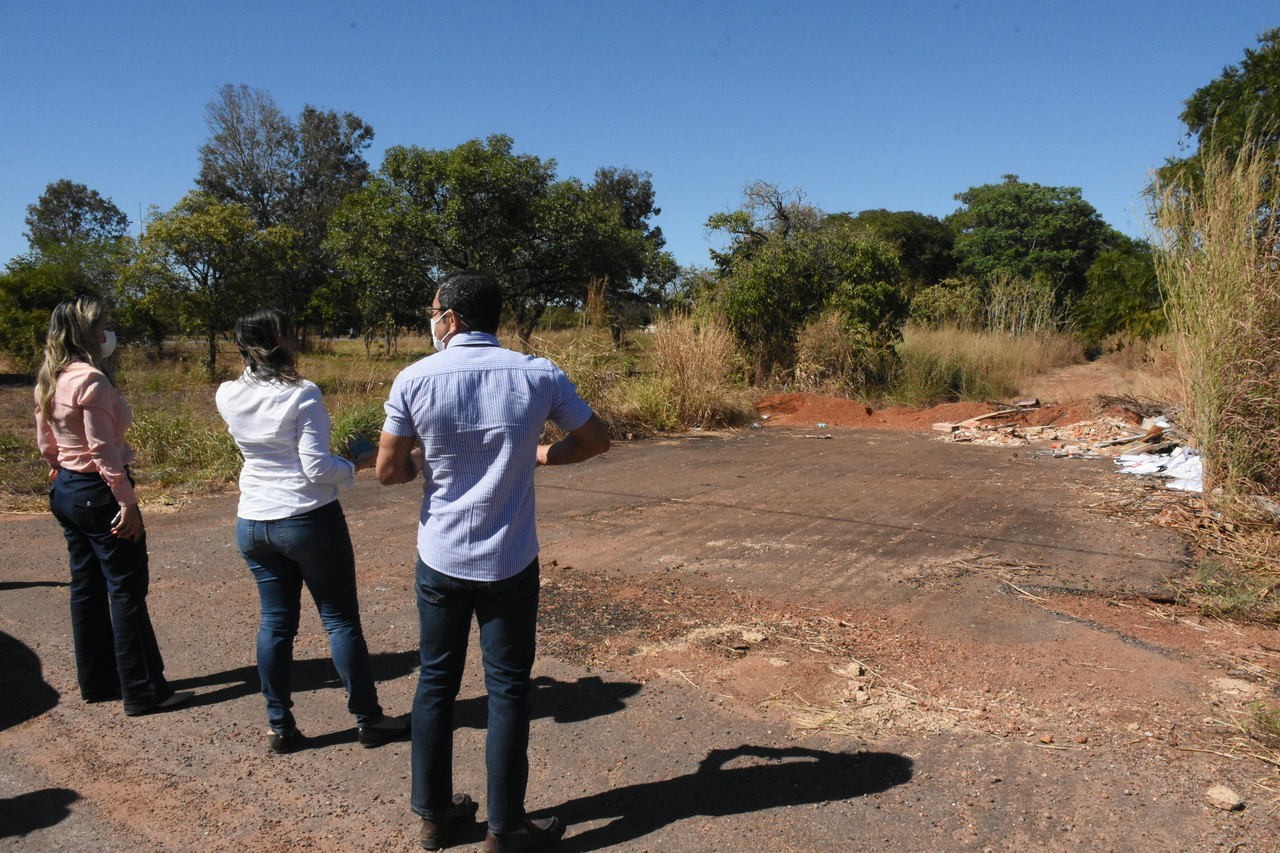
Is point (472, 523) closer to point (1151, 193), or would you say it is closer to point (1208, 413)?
point (1208, 413)

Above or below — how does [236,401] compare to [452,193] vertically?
below

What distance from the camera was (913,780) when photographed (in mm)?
3109

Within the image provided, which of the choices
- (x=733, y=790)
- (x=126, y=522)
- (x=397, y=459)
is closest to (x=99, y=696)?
(x=126, y=522)

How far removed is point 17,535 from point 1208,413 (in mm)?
9572

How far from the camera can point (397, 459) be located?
2.70 metres

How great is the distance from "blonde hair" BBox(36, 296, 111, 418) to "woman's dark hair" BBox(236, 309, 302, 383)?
2.77 ft

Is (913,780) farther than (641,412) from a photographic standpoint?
No

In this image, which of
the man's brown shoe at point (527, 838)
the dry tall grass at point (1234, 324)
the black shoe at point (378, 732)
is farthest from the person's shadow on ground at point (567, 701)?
the dry tall grass at point (1234, 324)

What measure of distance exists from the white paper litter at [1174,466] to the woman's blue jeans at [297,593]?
A: 23.5ft

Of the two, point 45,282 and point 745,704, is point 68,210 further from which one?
point 745,704

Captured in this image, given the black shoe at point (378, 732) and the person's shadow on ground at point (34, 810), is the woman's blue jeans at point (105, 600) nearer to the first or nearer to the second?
the person's shadow on ground at point (34, 810)

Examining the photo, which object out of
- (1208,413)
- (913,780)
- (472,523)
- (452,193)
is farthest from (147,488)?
(452,193)

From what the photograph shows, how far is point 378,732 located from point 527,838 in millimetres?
1020

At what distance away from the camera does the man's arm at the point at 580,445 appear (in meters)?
2.78
